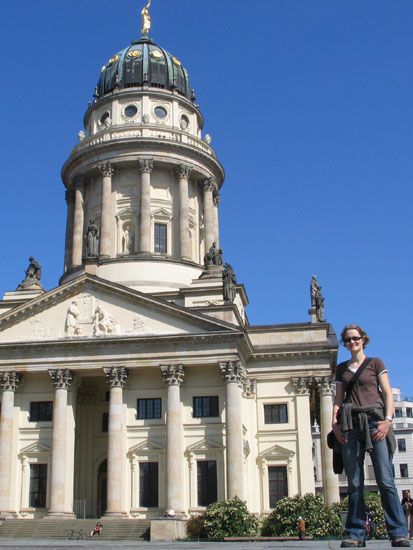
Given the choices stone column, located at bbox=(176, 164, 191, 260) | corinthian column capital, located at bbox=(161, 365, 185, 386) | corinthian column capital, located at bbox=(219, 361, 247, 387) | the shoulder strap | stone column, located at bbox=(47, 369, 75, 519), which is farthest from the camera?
stone column, located at bbox=(176, 164, 191, 260)

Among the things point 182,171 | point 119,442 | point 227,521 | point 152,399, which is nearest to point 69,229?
point 182,171

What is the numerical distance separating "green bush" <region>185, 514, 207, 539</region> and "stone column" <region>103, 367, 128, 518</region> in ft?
21.1

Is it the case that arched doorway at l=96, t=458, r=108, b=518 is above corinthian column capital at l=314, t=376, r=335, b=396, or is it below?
below

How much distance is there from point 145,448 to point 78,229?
21.4 m

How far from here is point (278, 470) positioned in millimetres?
46875

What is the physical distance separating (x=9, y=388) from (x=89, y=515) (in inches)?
379

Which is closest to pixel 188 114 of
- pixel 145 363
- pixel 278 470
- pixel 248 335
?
pixel 248 335

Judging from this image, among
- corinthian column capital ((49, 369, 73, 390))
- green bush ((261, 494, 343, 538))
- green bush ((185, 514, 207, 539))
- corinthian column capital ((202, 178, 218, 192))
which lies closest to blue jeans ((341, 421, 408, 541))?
green bush ((261, 494, 343, 538))

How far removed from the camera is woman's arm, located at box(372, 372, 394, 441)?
342 inches

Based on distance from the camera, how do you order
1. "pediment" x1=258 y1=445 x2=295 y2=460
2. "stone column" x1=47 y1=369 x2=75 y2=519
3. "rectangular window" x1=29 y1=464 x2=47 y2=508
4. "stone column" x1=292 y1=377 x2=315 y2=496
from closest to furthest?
"stone column" x1=47 y1=369 x2=75 y2=519
"rectangular window" x1=29 y1=464 x2=47 y2=508
"stone column" x1=292 y1=377 x2=315 y2=496
"pediment" x1=258 y1=445 x2=295 y2=460

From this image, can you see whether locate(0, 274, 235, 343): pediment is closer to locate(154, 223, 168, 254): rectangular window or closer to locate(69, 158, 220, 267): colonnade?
locate(69, 158, 220, 267): colonnade

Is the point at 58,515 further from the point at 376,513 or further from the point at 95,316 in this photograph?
the point at 376,513

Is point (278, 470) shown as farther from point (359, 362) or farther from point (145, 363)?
point (359, 362)

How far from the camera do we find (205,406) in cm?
4506
